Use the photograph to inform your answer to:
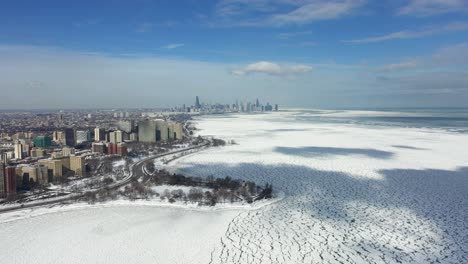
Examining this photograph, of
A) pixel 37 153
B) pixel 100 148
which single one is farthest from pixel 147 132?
pixel 37 153

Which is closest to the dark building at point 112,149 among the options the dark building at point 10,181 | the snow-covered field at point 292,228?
the dark building at point 10,181

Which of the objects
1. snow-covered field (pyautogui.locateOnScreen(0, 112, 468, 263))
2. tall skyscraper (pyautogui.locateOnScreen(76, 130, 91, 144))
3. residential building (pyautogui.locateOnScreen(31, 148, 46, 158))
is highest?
tall skyscraper (pyautogui.locateOnScreen(76, 130, 91, 144))

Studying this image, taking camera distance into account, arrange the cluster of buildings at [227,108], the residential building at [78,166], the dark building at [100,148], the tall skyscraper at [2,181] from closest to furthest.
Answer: the tall skyscraper at [2,181] < the residential building at [78,166] < the dark building at [100,148] < the cluster of buildings at [227,108]

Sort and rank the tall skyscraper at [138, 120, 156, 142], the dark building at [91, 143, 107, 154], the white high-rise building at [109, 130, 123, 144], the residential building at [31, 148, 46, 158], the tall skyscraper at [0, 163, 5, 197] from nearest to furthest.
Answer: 1. the tall skyscraper at [0, 163, 5, 197]
2. the residential building at [31, 148, 46, 158]
3. the dark building at [91, 143, 107, 154]
4. the white high-rise building at [109, 130, 123, 144]
5. the tall skyscraper at [138, 120, 156, 142]

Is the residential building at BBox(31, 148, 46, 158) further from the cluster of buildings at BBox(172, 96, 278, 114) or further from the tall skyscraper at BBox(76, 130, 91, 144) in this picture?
the cluster of buildings at BBox(172, 96, 278, 114)

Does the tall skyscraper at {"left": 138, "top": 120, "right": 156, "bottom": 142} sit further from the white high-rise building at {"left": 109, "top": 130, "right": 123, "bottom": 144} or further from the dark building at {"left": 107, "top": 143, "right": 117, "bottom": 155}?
the dark building at {"left": 107, "top": 143, "right": 117, "bottom": 155}

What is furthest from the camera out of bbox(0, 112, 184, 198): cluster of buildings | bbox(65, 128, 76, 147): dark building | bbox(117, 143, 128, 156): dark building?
bbox(65, 128, 76, 147): dark building

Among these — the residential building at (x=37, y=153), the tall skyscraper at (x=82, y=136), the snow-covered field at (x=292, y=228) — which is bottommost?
the snow-covered field at (x=292, y=228)

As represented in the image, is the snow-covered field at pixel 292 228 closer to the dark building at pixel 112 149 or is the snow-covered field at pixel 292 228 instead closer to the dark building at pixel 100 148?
the dark building at pixel 112 149

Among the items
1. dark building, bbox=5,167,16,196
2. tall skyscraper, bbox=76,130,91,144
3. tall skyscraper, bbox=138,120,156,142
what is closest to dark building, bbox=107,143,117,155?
tall skyscraper, bbox=138,120,156,142

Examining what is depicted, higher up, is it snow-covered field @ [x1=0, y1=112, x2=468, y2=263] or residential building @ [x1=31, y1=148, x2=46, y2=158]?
residential building @ [x1=31, y1=148, x2=46, y2=158]

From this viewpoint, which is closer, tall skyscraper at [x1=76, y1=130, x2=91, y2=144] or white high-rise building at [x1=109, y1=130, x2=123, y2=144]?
white high-rise building at [x1=109, y1=130, x2=123, y2=144]
